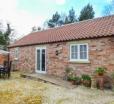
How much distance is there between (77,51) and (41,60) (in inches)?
193

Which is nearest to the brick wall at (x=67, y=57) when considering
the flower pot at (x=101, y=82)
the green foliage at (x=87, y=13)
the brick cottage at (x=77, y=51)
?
the brick cottage at (x=77, y=51)

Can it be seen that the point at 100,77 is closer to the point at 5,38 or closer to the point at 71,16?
the point at 5,38

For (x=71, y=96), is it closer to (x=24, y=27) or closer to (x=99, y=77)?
(x=99, y=77)

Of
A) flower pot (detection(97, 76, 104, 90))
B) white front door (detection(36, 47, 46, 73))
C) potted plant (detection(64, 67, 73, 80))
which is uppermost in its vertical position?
white front door (detection(36, 47, 46, 73))

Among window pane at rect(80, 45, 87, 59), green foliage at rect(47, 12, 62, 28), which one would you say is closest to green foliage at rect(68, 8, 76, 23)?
green foliage at rect(47, 12, 62, 28)

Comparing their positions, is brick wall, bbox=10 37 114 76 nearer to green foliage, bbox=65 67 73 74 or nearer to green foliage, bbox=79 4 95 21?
green foliage, bbox=65 67 73 74

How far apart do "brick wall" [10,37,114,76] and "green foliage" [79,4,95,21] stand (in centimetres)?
2266

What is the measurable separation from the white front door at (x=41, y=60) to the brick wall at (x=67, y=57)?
0.58m

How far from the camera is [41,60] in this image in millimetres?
19969

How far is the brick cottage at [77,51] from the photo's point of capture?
1402 cm

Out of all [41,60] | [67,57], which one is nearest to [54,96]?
[67,57]

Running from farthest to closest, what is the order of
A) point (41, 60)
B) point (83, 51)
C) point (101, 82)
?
point (41, 60)
point (83, 51)
point (101, 82)

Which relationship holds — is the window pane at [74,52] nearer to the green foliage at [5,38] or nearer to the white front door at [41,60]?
the white front door at [41,60]

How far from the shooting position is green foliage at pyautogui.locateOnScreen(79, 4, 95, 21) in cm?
4300
